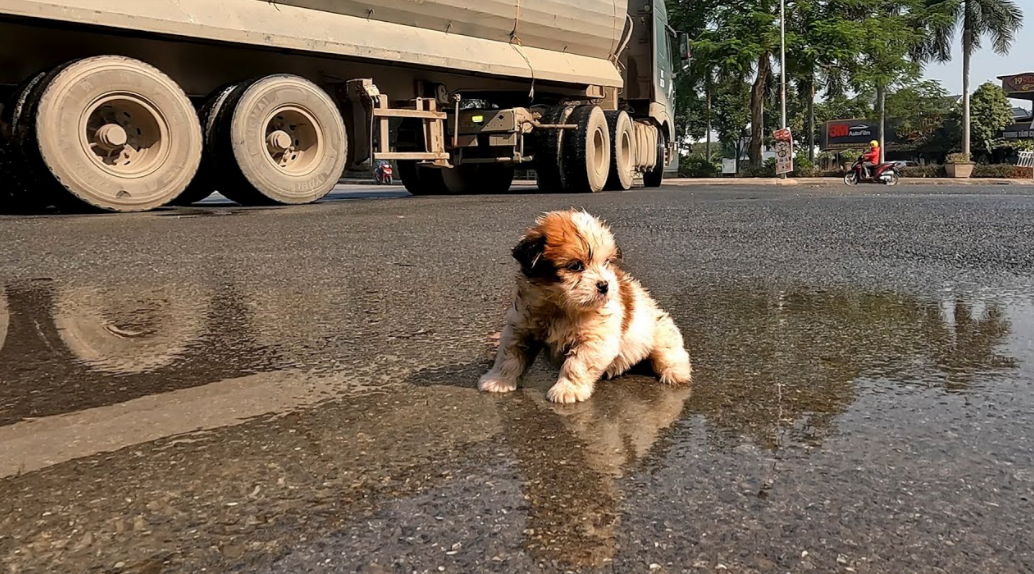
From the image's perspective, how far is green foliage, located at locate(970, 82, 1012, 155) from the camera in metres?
61.4

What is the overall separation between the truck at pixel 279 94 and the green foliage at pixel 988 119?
57286mm

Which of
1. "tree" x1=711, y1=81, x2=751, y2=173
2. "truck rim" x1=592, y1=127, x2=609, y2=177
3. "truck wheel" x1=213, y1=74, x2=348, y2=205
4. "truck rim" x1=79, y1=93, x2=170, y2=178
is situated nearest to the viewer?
"truck rim" x1=79, y1=93, x2=170, y2=178

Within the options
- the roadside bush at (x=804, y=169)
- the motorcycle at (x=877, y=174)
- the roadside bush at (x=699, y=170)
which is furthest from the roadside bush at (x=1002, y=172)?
the motorcycle at (x=877, y=174)

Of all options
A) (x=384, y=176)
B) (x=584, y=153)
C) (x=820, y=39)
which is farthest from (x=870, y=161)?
(x=384, y=176)

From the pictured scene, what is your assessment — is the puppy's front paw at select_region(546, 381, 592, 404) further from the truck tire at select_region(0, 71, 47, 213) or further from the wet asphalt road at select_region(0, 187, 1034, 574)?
the truck tire at select_region(0, 71, 47, 213)

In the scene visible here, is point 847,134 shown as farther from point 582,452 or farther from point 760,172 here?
point 582,452

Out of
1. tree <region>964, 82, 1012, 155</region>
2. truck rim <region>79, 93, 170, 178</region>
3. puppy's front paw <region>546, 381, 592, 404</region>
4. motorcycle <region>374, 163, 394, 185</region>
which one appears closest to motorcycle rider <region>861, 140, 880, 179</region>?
motorcycle <region>374, 163, 394, 185</region>

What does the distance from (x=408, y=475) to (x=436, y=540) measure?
316 millimetres

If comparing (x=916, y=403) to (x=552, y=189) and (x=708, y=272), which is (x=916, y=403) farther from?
(x=552, y=189)

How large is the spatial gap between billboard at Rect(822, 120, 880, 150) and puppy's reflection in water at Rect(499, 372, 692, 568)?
7692 centimetres

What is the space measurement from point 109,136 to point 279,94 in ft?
6.05

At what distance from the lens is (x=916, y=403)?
2.10 meters

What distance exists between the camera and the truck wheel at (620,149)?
14.8 metres

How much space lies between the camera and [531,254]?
216 cm
